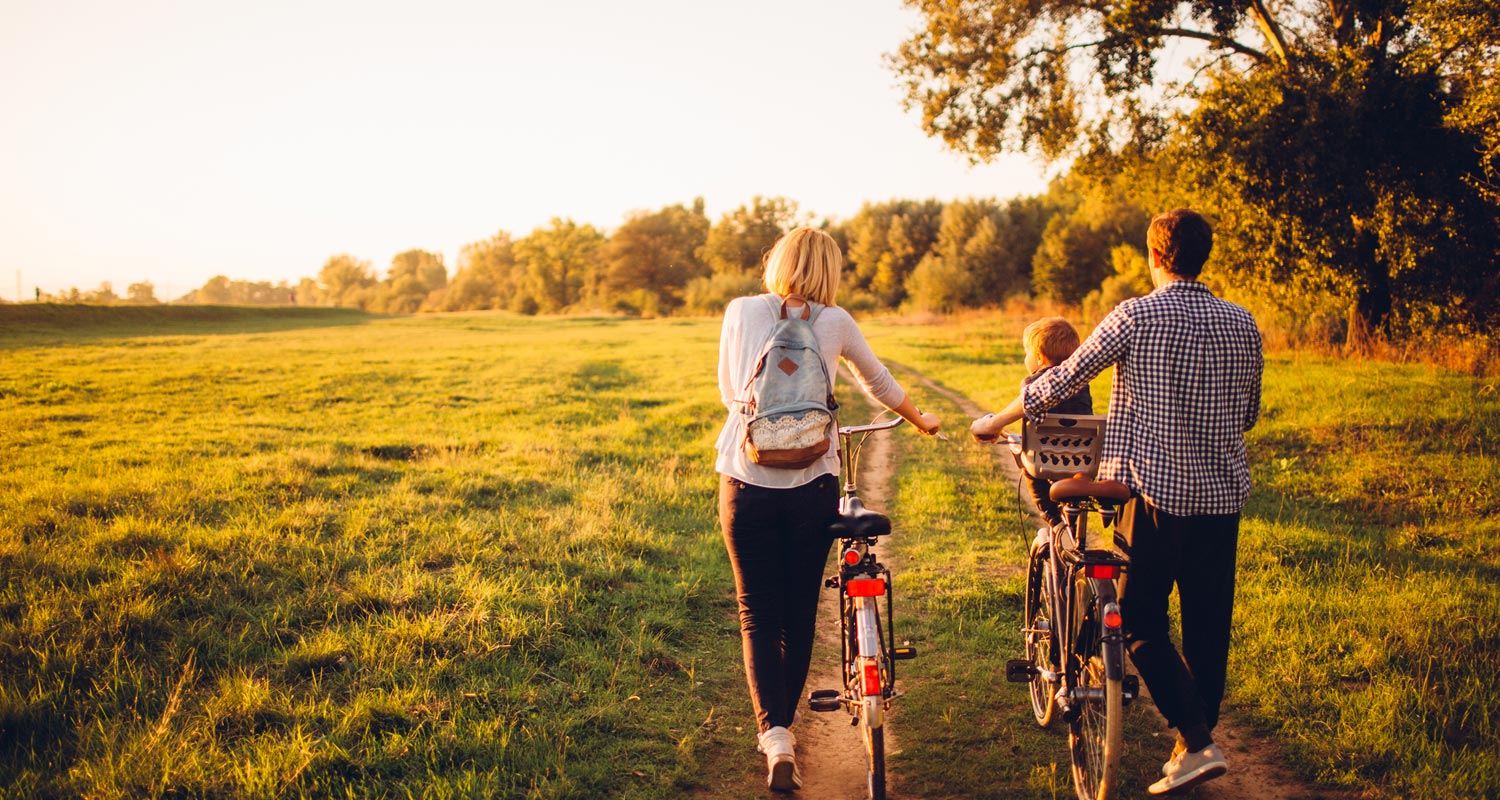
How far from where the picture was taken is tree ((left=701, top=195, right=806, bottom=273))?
86.3m

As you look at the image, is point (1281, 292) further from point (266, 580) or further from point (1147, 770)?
point (266, 580)

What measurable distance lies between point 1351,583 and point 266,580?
760 cm

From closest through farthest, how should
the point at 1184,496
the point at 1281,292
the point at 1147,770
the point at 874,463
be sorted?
the point at 1184,496
the point at 1147,770
the point at 874,463
the point at 1281,292

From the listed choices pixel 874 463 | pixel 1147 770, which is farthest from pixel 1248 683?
pixel 874 463

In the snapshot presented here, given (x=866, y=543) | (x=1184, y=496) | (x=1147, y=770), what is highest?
(x=1184, y=496)

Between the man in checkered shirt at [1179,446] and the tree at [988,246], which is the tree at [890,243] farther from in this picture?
the man in checkered shirt at [1179,446]

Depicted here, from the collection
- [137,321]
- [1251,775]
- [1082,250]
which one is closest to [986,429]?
[1251,775]

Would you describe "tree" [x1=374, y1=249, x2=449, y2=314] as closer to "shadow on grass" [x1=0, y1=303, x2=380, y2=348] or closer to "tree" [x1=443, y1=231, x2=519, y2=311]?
"tree" [x1=443, y1=231, x2=519, y2=311]

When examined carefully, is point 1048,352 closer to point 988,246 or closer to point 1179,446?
point 1179,446

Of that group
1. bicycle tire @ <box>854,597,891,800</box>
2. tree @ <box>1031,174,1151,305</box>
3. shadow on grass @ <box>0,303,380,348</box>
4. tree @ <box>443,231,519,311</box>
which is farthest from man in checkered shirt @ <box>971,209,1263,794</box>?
tree @ <box>443,231,519,311</box>

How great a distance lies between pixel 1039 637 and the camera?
14.0 feet

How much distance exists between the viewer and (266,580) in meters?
5.66

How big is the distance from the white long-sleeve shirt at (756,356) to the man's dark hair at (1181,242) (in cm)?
119

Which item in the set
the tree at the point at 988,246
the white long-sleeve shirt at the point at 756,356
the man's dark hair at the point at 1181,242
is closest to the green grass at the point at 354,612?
the white long-sleeve shirt at the point at 756,356
